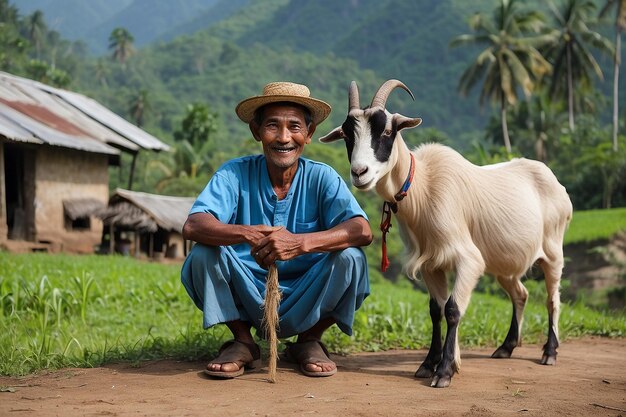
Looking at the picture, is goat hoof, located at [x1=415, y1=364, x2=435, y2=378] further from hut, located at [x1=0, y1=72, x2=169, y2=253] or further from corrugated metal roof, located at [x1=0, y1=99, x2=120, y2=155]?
hut, located at [x1=0, y1=72, x2=169, y2=253]

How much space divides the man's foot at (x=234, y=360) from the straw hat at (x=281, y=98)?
1433 mm

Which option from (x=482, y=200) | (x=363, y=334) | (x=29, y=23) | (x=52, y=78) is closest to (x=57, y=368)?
(x=363, y=334)

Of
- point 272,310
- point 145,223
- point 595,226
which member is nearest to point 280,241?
point 272,310

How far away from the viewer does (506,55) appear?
34.1 m

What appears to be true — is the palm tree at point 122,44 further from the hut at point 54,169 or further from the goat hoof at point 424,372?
the goat hoof at point 424,372

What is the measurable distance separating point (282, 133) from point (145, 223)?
1599cm

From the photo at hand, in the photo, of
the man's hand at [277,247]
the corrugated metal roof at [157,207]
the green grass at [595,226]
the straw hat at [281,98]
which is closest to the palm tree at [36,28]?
the corrugated metal roof at [157,207]

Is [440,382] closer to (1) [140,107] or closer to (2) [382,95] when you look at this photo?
(2) [382,95]

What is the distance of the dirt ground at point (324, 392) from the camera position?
3.20 m

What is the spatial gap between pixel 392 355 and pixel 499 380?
1.23 meters

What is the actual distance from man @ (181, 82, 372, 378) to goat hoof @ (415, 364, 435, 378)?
0.53m

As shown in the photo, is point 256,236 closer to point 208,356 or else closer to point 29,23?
point 208,356

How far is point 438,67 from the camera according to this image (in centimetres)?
7838

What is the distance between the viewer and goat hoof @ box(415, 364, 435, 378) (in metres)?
4.22
